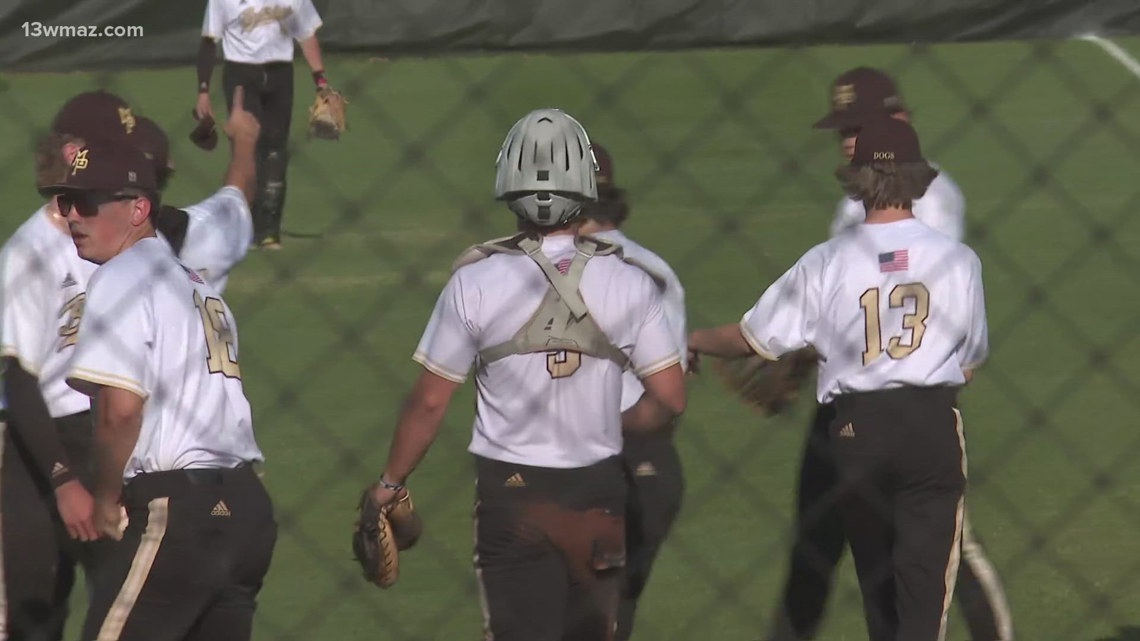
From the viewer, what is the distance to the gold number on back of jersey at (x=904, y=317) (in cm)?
525

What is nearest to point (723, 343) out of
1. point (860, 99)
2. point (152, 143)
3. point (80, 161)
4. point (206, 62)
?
point (860, 99)

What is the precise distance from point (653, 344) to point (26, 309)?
177cm

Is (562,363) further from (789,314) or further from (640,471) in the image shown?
(640,471)

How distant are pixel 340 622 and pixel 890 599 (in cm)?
194

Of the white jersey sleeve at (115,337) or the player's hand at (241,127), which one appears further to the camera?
the player's hand at (241,127)

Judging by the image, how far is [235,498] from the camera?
14.8ft

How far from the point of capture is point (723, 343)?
5496mm

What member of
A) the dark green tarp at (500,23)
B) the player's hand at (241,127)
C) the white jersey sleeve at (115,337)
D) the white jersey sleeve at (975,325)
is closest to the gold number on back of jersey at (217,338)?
the white jersey sleeve at (115,337)

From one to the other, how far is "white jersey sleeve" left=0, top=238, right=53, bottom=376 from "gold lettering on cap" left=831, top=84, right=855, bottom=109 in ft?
8.34

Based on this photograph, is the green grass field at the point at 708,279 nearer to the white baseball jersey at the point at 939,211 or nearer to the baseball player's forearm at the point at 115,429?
the white baseball jersey at the point at 939,211

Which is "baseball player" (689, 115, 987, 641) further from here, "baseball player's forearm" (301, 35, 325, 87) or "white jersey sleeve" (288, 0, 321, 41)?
"white jersey sleeve" (288, 0, 321, 41)

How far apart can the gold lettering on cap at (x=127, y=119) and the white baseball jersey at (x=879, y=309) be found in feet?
5.91

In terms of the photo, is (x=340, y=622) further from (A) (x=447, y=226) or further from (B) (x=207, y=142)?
(A) (x=447, y=226)

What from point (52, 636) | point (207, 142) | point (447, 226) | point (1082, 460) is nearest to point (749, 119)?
point (447, 226)
